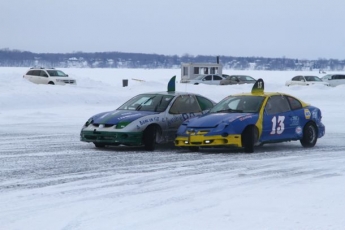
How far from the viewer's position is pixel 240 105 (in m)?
16.6

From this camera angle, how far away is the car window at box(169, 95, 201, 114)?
56.1ft

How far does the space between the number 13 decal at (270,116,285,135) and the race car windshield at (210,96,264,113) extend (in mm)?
463

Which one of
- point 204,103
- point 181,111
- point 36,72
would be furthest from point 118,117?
point 36,72

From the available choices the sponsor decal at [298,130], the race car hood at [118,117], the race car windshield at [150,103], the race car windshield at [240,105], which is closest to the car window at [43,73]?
the race car windshield at [150,103]

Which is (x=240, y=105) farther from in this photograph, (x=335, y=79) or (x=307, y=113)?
(x=335, y=79)

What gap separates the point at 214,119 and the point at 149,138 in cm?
144

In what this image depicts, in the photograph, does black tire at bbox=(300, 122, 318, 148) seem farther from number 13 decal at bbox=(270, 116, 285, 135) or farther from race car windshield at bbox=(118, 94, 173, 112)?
race car windshield at bbox=(118, 94, 173, 112)

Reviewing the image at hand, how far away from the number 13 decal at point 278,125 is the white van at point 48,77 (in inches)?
1357

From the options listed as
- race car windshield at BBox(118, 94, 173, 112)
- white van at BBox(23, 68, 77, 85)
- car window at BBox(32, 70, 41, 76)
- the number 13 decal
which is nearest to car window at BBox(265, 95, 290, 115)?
the number 13 decal

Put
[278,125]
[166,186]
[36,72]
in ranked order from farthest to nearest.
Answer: [36,72] < [278,125] < [166,186]

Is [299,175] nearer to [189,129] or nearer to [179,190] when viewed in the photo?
[179,190]

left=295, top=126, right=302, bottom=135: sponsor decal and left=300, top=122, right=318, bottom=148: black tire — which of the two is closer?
left=295, top=126, right=302, bottom=135: sponsor decal

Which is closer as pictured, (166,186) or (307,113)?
(166,186)

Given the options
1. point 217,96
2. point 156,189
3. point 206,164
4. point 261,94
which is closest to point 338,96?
point 217,96
